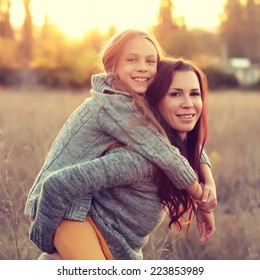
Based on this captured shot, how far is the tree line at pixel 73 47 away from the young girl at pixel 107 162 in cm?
1128

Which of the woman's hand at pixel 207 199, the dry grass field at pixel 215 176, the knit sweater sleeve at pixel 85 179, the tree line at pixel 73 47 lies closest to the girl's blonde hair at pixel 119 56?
the knit sweater sleeve at pixel 85 179

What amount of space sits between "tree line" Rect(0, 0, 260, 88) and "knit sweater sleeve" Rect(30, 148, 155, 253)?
11.5 m

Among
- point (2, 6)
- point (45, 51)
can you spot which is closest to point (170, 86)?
point (2, 6)

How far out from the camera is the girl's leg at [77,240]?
6.55 ft

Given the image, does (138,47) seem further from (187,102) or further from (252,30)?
(252,30)

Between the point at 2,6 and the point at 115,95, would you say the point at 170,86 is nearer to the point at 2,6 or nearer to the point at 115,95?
the point at 115,95

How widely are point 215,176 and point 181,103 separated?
8.23 feet

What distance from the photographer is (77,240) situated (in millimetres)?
1995

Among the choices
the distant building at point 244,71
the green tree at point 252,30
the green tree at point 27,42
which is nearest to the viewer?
the distant building at point 244,71

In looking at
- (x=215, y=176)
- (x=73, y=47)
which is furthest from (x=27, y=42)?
(x=215, y=176)

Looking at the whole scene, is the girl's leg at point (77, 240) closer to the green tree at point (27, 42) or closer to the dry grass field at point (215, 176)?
the dry grass field at point (215, 176)

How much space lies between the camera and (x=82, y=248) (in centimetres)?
200

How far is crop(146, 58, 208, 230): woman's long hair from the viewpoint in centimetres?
210
